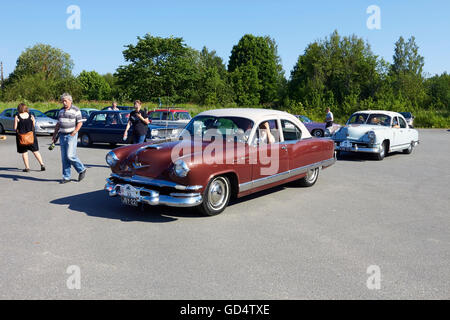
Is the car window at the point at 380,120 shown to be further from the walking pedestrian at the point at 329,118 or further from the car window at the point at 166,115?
the car window at the point at 166,115

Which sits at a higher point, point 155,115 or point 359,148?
point 155,115

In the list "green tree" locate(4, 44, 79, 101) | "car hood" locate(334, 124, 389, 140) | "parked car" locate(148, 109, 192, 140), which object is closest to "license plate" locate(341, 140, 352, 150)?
→ "car hood" locate(334, 124, 389, 140)

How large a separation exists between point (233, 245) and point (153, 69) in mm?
60263

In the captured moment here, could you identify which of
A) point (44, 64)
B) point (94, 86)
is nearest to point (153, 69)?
point (44, 64)

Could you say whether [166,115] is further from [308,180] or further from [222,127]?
[222,127]

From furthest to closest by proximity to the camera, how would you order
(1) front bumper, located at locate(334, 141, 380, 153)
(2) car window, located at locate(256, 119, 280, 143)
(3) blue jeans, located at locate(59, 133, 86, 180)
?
(1) front bumper, located at locate(334, 141, 380, 153), (3) blue jeans, located at locate(59, 133, 86, 180), (2) car window, located at locate(256, 119, 280, 143)

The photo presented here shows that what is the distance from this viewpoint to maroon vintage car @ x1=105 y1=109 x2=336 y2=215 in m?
5.90

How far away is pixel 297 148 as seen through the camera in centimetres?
788

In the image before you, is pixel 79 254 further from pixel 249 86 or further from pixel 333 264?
pixel 249 86

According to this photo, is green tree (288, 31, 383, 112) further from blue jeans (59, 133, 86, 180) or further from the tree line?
blue jeans (59, 133, 86, 180)

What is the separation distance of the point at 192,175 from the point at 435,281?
3200 millimetres

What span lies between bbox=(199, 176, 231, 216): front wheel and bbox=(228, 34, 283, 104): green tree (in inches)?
2529

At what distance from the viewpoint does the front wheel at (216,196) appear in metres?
6.12
